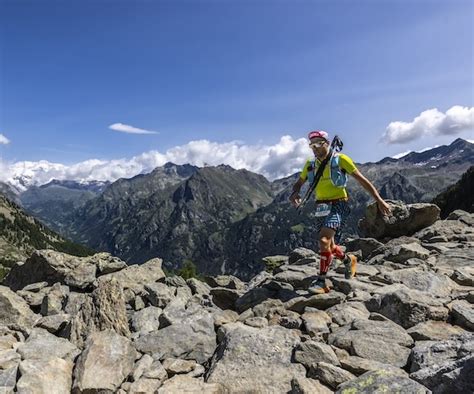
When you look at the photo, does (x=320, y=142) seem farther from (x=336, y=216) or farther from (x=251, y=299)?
(x=251, y=299)

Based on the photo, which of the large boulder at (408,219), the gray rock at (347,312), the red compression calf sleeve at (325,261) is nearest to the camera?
the gray rock at (347,312)

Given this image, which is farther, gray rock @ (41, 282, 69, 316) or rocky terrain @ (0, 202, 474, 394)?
gray rock @ (41, 282, 69, 316)

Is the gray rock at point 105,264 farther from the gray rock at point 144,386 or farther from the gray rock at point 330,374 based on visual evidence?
the gray rock at point 330,374

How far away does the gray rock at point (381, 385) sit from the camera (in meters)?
6.33

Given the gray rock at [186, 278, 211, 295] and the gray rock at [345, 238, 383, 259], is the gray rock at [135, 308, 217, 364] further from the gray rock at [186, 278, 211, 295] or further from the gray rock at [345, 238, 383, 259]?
the gray rock at [345, 238, 383, 259]

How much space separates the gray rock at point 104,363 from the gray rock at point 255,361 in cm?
188

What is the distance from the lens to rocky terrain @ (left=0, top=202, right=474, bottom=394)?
7.89 m

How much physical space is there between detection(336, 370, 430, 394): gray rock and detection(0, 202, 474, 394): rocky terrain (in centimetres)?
3

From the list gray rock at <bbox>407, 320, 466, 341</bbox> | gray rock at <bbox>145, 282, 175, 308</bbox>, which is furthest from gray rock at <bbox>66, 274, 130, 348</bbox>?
gray rock at <bbox>407, 320, 466, 341</bbox>

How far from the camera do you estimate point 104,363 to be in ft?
28.9

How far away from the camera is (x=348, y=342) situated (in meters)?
9.15

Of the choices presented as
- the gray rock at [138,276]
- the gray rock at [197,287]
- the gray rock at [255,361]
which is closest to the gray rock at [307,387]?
the gray rock at [255,361]

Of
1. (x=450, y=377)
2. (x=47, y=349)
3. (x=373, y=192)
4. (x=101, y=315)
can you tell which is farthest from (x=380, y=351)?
(x=47, y=349)

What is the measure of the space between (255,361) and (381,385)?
3025 millimetres
